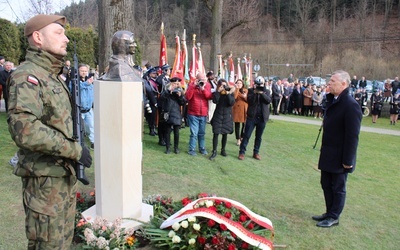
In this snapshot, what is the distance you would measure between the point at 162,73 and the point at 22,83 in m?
8.68

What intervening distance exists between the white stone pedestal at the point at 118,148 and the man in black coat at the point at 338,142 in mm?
2572

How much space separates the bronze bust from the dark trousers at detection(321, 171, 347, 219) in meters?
2.92

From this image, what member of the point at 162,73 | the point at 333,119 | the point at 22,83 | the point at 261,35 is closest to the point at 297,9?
the point at 261,35

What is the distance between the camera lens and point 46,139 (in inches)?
94.1

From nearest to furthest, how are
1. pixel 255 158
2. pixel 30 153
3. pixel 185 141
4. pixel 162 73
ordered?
pixel 30 153 < pixel 255 158 < pixel 185 141 < pixel 162 73

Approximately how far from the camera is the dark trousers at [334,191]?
15.8 ft

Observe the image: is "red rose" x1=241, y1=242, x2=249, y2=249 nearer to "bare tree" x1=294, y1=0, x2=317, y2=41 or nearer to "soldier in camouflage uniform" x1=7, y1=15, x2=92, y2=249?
"soldier in camouflage uniform" x1=7, y1=15, x2=92, y2=249

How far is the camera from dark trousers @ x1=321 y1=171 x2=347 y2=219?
4.82 meters

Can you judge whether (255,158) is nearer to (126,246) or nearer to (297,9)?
(126,246)

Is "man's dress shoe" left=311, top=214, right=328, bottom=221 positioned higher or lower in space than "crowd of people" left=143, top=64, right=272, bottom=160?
lower

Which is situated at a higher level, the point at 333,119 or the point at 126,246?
the point at 333,119

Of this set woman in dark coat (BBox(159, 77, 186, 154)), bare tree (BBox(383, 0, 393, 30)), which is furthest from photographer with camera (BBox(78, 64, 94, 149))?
bare tree (BBox(383, 0, 393, 30))

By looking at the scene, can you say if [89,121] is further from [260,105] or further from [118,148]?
[118,148]

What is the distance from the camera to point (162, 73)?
36.0 feet
